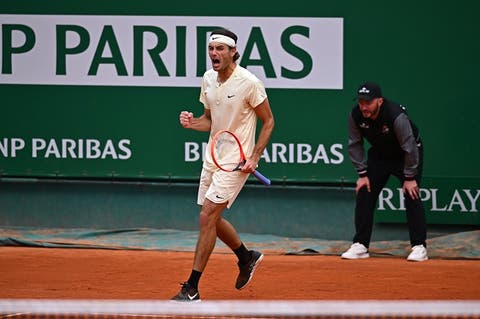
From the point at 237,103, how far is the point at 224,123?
0.51 feet

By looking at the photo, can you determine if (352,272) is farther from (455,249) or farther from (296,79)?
(296,79)

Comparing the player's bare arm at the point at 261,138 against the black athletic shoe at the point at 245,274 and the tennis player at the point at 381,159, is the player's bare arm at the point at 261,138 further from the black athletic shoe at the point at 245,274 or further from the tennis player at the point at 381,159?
the tennis player at the point at 381,159

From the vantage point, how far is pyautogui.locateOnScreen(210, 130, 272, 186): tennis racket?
23.2 ft

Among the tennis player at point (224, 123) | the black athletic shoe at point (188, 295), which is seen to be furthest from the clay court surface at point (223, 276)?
the tennis player at point (224, 123)

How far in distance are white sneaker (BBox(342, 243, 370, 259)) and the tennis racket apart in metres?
2.48

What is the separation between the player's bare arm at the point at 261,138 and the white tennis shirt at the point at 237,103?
5 centimetres

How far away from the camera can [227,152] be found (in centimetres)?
714

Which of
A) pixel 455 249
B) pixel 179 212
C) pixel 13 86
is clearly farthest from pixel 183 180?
pixel 455 249

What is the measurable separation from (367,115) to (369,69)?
1.24 m

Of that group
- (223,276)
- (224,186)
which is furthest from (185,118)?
(223,276)

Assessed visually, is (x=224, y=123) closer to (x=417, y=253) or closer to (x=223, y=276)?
(x=223, y=276)

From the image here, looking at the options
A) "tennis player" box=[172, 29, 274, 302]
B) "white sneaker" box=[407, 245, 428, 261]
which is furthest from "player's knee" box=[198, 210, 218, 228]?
"white sneaker" box=[407, 245, 428, 261]

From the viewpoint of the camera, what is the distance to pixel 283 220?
32.7 feet

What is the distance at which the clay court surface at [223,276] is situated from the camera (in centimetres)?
750
